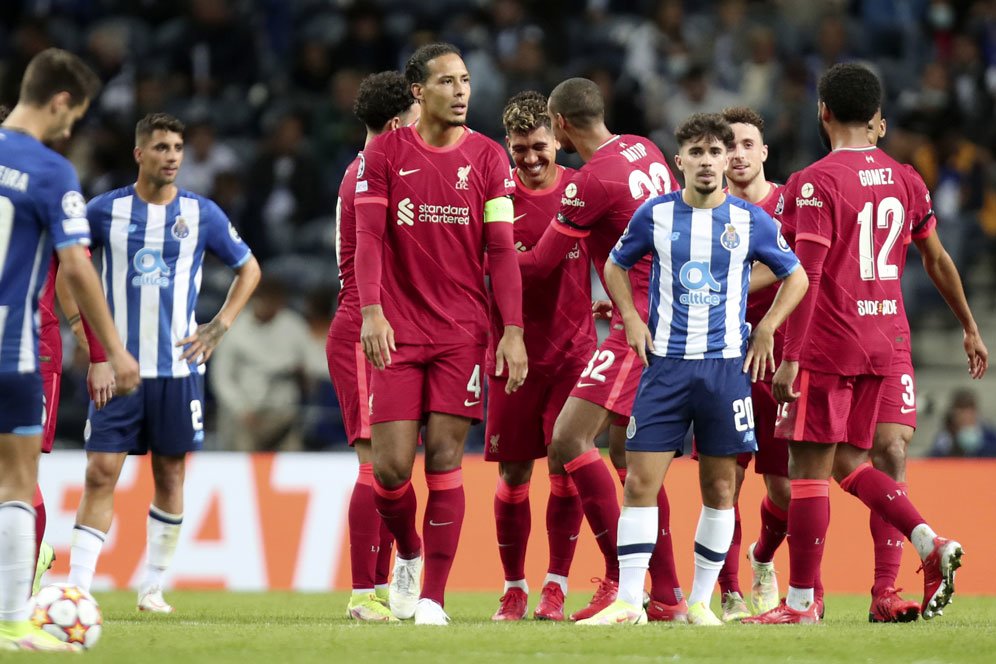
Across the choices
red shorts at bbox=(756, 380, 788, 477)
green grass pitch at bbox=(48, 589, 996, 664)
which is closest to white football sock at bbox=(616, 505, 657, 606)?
green grass pitch at bbox=(48, 589, 996, 664)

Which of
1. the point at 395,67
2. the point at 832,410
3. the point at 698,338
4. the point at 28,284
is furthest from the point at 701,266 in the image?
the point at 395,67

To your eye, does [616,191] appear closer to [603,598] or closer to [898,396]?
[898,396]

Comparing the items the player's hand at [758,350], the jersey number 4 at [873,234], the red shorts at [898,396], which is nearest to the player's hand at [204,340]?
the player's hand at [758,350]

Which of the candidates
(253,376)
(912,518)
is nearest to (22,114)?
(912,518)

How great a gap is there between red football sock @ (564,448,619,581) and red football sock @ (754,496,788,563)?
1.03 meters

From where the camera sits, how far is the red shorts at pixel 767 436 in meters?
7.98

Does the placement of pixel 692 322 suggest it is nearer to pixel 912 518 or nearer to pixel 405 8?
pixel 912 518

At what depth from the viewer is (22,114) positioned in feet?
18.9

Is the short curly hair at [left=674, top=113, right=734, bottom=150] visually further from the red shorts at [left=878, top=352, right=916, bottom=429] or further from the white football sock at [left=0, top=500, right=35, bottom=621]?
the white football sock at [left=0, top=500, right=35, bottom=621]

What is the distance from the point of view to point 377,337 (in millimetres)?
6711

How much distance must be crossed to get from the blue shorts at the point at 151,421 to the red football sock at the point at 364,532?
953 mm

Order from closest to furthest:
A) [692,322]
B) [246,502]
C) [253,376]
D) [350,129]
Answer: [692,322]
[246,502]
[253,376]
[350,129]

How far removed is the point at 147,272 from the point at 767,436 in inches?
135

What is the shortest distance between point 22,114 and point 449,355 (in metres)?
2.19
